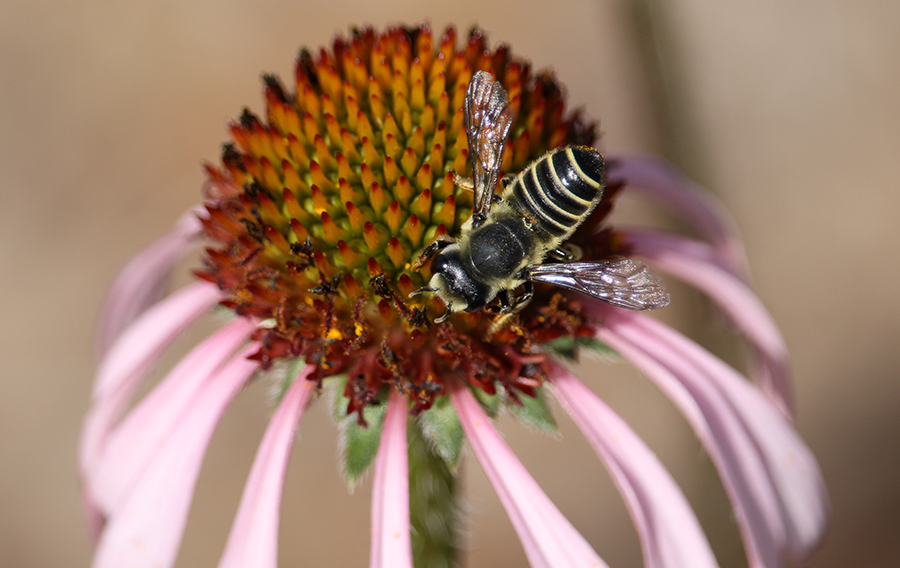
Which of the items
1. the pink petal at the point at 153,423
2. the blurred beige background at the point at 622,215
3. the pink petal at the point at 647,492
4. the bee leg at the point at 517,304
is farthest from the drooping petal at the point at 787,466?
the blurred beige background at the point at 622,215

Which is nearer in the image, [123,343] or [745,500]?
[745,500]

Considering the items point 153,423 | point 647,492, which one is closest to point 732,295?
point 647,492

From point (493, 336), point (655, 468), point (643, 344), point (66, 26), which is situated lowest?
point (655, 468)

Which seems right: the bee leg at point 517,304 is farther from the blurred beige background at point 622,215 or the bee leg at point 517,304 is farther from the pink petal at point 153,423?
the blurred beige background at point 622,215

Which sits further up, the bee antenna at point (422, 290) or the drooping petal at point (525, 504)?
the bee antenna at point (422, 290)

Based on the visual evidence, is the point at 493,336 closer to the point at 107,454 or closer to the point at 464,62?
the point at 464,62

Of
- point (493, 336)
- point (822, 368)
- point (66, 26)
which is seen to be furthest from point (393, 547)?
point (66, 26)

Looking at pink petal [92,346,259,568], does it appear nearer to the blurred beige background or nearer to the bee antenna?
the bee antenna

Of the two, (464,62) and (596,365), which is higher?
(464,62)
